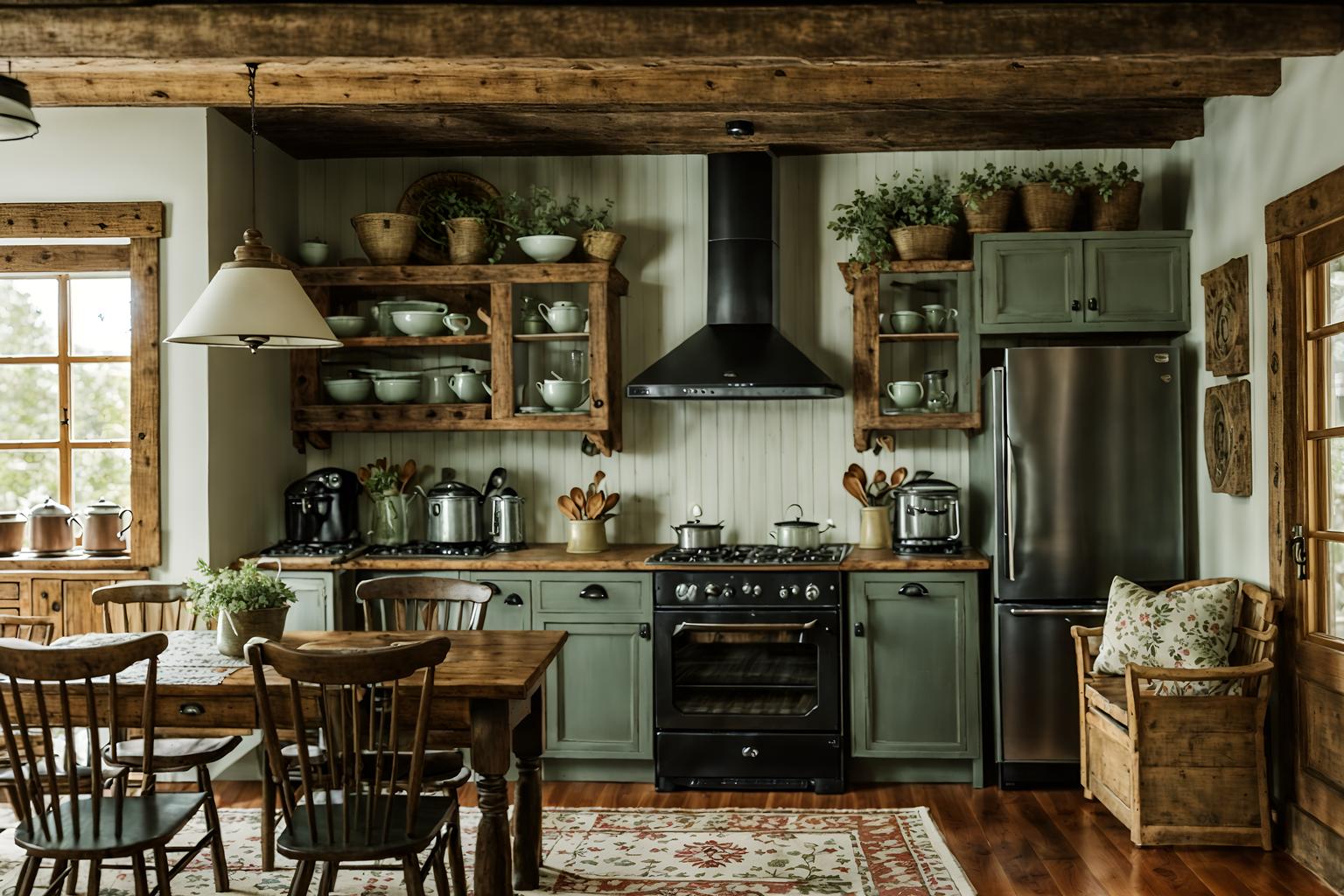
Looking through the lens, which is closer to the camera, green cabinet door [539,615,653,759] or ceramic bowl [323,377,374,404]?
green cabinet door [539,615,653,759]

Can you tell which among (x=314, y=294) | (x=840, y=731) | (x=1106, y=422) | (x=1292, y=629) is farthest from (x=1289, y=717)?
(x=314, y=294)

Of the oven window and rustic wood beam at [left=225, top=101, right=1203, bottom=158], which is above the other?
rustic wood beam at [left=225, top=101, right=1203, bottom=158]

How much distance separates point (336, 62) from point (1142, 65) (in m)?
2.82

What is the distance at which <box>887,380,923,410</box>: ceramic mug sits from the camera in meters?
4.93

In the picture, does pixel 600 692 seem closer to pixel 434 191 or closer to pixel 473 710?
pixel 473 710

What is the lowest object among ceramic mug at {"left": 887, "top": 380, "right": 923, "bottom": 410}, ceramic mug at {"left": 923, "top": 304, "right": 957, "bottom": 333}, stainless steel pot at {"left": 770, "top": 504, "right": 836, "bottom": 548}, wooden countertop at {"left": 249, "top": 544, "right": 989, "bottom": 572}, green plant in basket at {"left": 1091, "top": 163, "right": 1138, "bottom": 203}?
wooden countertop at {"left": 249, "top": 544, "right": 989, "bottom": 572}

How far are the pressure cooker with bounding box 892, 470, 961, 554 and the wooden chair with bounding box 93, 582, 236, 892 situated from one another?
2.71m

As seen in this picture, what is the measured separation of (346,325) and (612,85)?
160 cm

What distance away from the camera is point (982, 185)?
485 centimetres

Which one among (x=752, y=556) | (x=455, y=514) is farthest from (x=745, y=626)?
(x=455, y=514)

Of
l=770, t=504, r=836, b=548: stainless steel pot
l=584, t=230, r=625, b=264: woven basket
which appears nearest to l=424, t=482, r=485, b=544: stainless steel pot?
l=584, t=230, r=625, b=264: woven basket

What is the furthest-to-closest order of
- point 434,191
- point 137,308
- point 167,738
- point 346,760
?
point 434,191
point 137,308
point 167,738
point 346,760

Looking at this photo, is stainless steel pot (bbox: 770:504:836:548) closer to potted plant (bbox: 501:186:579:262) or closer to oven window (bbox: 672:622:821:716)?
oven window (bbox: 672:622:821:716)

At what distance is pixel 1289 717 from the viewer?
3.90 metres
